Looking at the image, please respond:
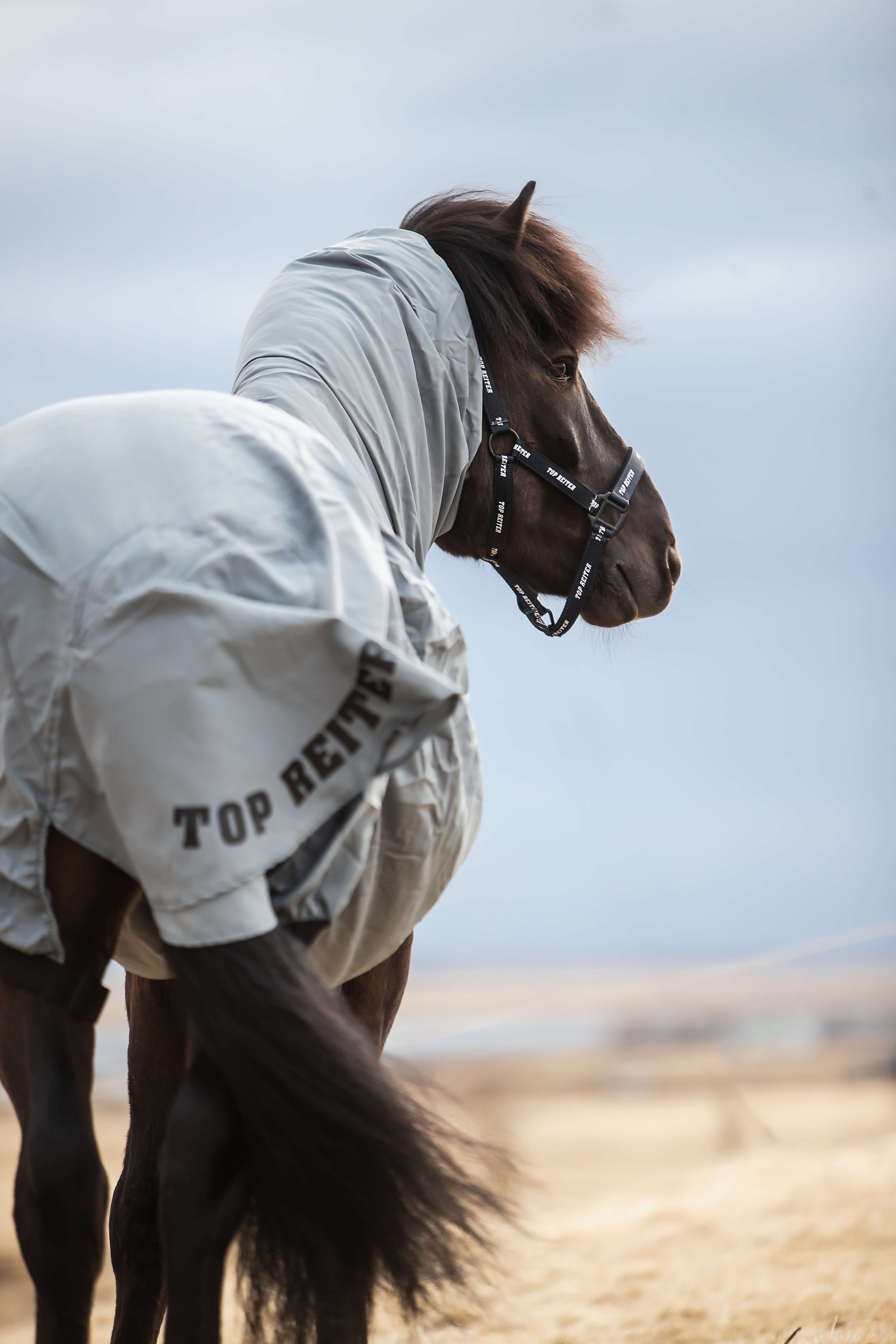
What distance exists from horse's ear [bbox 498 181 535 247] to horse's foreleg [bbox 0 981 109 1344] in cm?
117

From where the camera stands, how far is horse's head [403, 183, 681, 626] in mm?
1505

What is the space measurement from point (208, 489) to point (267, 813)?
0.84ft

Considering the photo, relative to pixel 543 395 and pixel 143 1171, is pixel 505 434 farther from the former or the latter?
pixel 143 1171

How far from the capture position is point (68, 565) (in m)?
0.84

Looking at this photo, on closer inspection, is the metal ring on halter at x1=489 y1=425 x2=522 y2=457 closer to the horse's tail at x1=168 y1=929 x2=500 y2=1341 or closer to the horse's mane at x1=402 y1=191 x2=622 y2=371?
the horse's mane at x1=402 y1=191 x2=622 y2=371

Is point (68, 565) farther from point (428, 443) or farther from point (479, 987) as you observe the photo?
point (479, 987)

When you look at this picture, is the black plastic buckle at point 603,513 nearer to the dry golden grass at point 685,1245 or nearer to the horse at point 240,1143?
the horse at point 240,1143

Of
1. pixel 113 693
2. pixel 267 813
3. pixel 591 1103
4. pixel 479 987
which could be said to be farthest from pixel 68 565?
pixel 479 987

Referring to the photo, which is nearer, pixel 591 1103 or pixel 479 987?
pixel 591 1103

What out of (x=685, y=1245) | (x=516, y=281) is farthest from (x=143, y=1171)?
(x=685, y=1245)

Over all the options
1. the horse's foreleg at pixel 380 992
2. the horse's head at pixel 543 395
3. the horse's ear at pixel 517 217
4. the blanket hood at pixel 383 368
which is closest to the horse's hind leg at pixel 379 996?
the horse's foreleg at pixel 380 992

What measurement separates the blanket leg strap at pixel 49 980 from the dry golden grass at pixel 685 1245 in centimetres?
30

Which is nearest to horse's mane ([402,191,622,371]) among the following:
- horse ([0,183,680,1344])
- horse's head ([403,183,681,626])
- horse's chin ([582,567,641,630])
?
horse's head ([403,183,681,626])

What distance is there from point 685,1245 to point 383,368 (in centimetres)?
226
